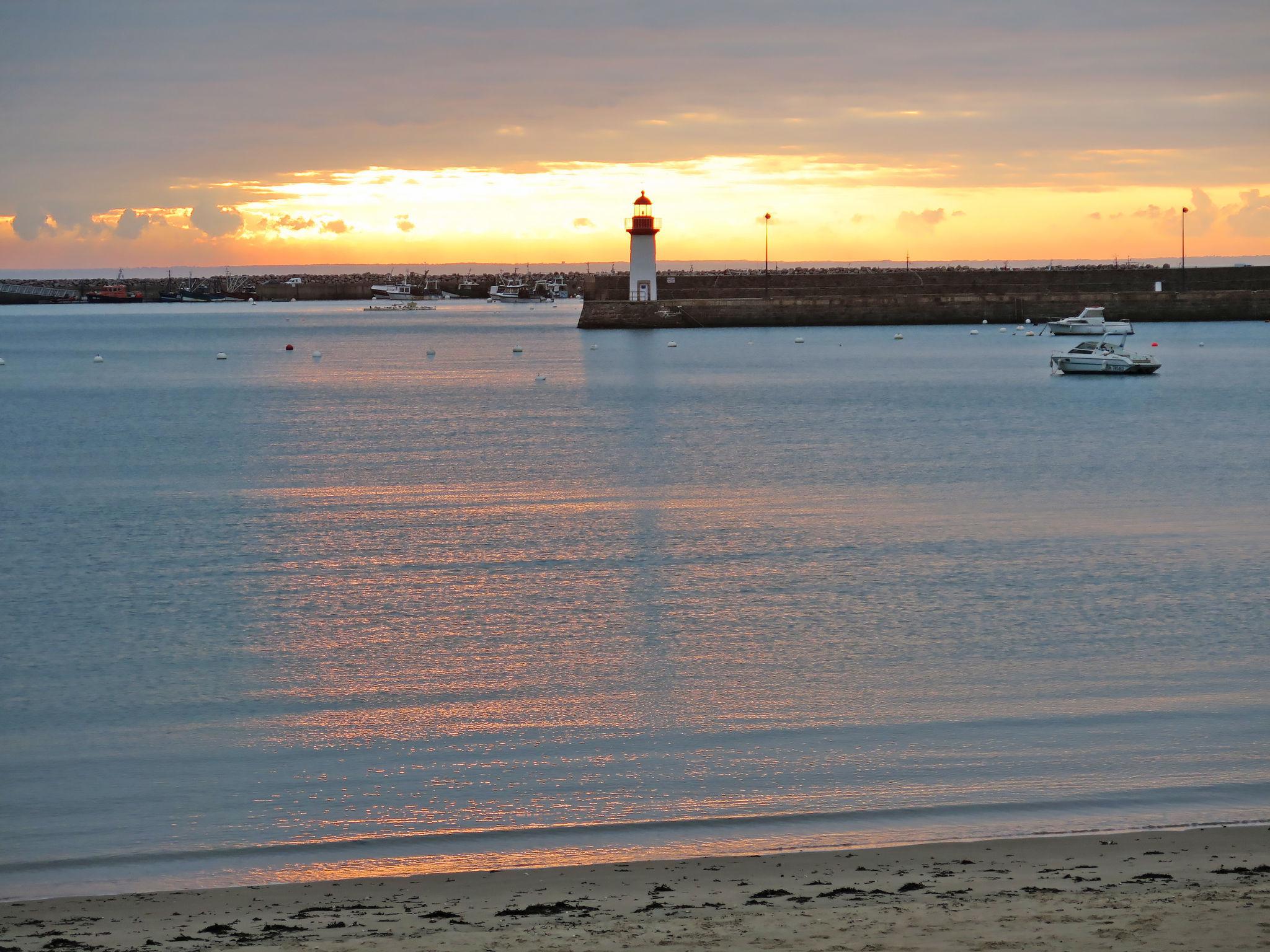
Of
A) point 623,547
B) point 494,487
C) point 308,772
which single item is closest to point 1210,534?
point 623,547

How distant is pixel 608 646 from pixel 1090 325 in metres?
62.1

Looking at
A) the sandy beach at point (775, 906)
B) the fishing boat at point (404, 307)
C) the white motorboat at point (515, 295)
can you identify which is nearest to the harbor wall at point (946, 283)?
the fishing boat at point (404, 307)

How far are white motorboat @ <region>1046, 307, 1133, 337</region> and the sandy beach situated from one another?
6296cm

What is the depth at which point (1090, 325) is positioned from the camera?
226 feet

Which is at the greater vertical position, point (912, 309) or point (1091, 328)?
point (912, 309)

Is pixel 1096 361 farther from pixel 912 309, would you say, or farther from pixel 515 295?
pixel 515 295

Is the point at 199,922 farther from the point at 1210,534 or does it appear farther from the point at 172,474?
the point at 172,474

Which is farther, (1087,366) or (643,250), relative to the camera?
(643,250)

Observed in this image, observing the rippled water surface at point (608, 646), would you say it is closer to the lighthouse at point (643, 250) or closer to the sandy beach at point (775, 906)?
the sandy beach at point (775, 906)

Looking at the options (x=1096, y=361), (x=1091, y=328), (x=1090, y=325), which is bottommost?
(x=1096, y=361)

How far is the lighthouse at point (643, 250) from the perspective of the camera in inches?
2547

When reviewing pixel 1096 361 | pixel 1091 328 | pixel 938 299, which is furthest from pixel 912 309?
pixel 1096 361

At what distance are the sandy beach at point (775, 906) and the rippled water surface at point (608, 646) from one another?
41 centimetres

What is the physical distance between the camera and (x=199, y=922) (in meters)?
5.65
